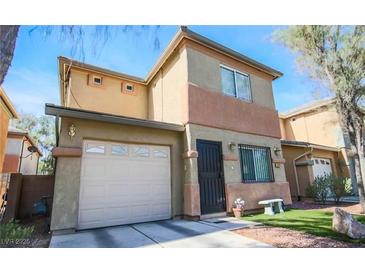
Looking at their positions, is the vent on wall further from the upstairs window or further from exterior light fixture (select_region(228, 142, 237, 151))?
the upstairs window

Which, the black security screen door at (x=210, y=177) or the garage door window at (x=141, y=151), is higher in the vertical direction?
the garage door window at (x=141, y=151)

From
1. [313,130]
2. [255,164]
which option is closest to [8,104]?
[255,164]

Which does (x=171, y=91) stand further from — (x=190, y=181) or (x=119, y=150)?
(x=190, y=181)

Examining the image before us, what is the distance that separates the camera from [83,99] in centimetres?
1016

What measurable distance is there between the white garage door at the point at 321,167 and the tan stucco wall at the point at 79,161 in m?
10.4

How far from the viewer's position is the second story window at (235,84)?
961 cm

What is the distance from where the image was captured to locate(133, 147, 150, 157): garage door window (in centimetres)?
744

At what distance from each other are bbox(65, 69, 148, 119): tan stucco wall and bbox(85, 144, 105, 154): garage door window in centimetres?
405

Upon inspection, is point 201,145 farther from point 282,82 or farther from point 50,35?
point 282,82

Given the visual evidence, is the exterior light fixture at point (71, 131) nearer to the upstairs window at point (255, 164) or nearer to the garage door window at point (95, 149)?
the garage door window at point (95, 149)

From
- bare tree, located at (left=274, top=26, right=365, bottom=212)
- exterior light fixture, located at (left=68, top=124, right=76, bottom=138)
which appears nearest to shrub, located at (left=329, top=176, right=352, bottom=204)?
bare tree, located at (left=274, top=26, right=365, bottom=212)

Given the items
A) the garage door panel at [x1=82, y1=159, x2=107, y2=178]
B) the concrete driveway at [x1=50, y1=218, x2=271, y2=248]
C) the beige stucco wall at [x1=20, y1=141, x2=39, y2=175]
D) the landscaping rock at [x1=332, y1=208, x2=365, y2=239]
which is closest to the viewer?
the concrete driveway at [x1=50, y1=218, x2=271, y2=248]

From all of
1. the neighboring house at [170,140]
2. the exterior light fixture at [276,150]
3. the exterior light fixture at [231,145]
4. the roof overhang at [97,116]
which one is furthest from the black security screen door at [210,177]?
the exterior light fixture at [276,150]
